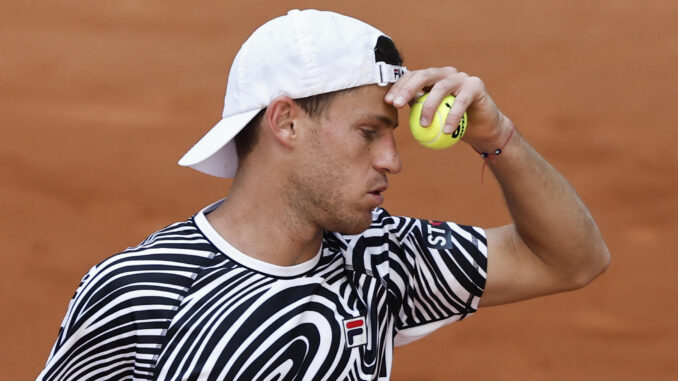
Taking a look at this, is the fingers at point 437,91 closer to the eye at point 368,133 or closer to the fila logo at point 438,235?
the eye at point 368,133

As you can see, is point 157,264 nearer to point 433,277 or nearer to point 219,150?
point 219,150

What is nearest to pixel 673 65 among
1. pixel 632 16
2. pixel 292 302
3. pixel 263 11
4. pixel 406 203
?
pixel 632 16

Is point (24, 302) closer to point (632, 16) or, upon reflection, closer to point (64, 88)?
point (64, 88)

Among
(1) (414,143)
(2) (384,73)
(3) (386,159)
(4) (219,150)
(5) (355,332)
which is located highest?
(2) (384,73)

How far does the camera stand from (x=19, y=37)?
13.6ft


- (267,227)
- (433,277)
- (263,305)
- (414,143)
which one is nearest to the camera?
(263,305)

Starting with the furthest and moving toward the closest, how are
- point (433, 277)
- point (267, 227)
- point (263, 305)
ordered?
point (433, 277) < point (267, 227) < point (263, 305)

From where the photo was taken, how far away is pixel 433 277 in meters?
2.46

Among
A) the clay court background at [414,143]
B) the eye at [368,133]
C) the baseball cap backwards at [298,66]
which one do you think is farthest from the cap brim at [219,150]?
the clay court background at [414,143]

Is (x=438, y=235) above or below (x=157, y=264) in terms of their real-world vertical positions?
below

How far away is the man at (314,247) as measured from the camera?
2.09 m

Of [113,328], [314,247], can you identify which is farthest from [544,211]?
[113,328]

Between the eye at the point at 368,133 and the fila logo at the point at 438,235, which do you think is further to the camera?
the fila logo at the point at 438,235

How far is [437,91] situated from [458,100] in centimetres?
7
